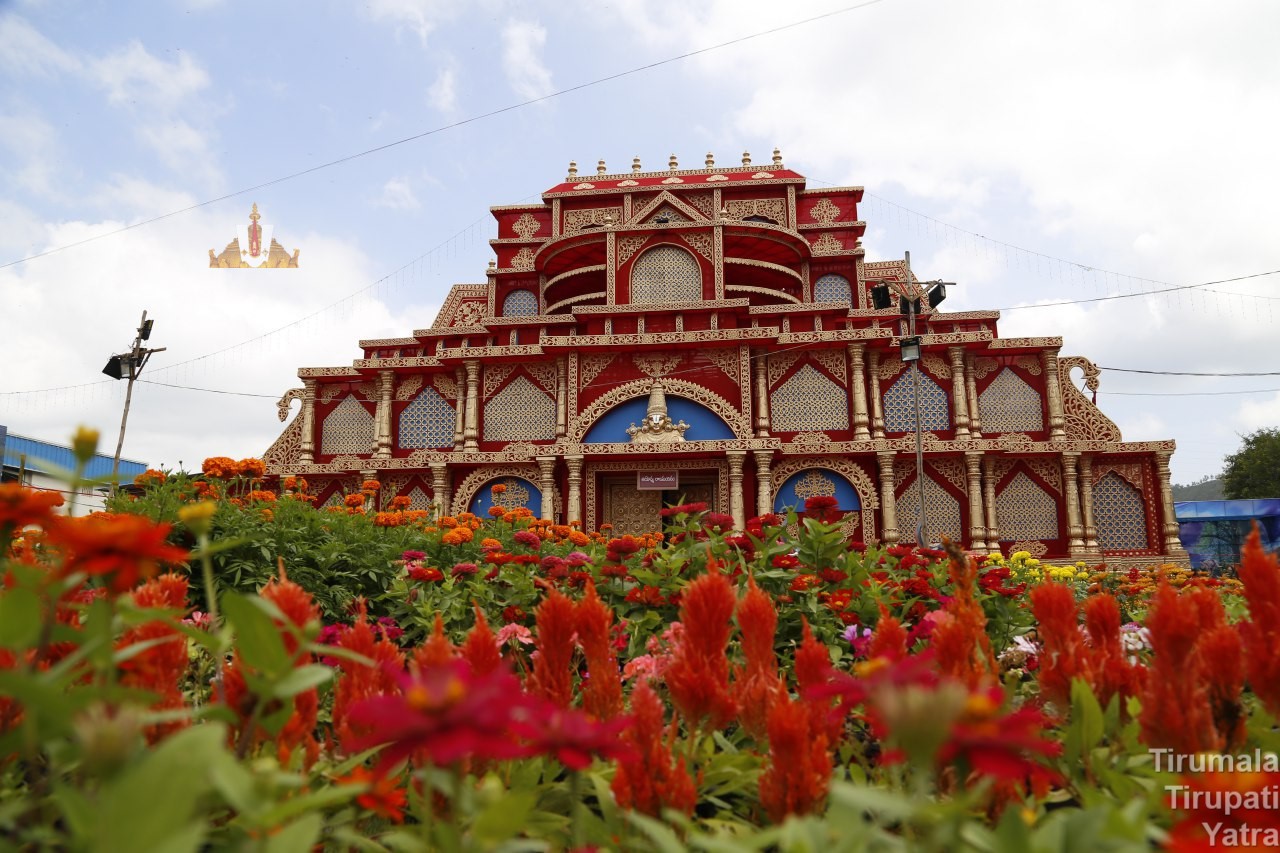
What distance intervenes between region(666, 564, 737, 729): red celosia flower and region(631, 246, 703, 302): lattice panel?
586 inches

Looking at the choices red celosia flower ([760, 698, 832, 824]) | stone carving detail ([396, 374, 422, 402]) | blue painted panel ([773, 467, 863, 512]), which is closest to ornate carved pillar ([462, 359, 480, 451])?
stone carving detail ([396, 374, 422, 402])

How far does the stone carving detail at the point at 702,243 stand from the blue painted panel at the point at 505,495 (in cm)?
621

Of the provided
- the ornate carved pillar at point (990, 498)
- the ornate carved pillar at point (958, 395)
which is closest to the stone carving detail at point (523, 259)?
the ornate carved pillar at point (958, 395)

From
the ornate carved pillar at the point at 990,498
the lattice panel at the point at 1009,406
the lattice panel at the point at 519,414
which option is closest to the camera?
the ornate carved pillar at the point at 990,498

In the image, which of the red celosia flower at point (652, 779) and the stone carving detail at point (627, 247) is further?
the stone carving detail at point (627, 247)

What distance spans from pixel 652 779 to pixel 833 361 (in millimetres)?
14600

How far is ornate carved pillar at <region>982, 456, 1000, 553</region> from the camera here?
46.6 feet

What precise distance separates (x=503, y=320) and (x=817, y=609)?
14467mm

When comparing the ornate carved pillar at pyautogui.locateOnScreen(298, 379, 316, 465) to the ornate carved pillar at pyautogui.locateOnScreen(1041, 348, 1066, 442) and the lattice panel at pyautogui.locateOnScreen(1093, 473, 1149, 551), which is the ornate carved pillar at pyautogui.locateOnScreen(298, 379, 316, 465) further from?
the lattice panel at pyautogui.locateOnScreen(1093, 473, 1149, 551)

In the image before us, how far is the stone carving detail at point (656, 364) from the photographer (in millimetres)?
14875

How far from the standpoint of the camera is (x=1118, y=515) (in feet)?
47.2

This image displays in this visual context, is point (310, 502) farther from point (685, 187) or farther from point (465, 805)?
point (685, 187)

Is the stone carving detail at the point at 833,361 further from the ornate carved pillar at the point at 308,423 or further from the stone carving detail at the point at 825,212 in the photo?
the ornate carved pillar at the point at 308,423

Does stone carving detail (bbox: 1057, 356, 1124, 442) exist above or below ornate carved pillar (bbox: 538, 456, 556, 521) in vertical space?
above
